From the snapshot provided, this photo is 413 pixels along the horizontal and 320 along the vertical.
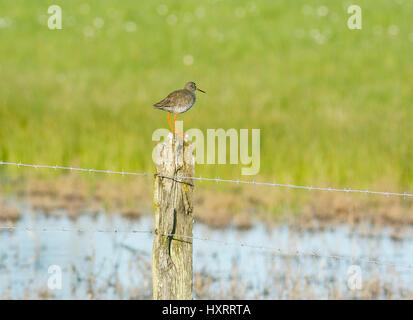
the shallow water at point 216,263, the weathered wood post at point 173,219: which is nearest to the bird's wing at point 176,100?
the weathered wood post at point 173,219

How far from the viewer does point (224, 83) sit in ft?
80.4

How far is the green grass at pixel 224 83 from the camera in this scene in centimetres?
1549

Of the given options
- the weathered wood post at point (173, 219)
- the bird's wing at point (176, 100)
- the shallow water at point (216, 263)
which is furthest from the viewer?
the shallow water at point (216, 263)

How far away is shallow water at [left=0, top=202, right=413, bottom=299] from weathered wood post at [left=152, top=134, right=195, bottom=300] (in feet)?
6.23

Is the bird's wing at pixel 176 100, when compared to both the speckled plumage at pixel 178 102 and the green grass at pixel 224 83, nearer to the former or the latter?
the speckled plumage at pixel 178 102

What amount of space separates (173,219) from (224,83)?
1848cm

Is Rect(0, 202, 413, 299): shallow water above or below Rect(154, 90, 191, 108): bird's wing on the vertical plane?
below

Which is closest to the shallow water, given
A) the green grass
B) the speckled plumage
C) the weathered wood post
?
the speckled plumage

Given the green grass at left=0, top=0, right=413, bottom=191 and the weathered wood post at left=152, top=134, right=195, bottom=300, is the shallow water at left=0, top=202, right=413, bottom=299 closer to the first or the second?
the weathered wood post at left=152, top=134, right=195, bottom=300

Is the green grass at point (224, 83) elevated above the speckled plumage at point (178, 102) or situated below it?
above

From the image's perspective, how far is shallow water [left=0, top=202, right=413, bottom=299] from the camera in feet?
29.7

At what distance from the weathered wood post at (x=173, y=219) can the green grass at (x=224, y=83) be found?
815 centimetres
